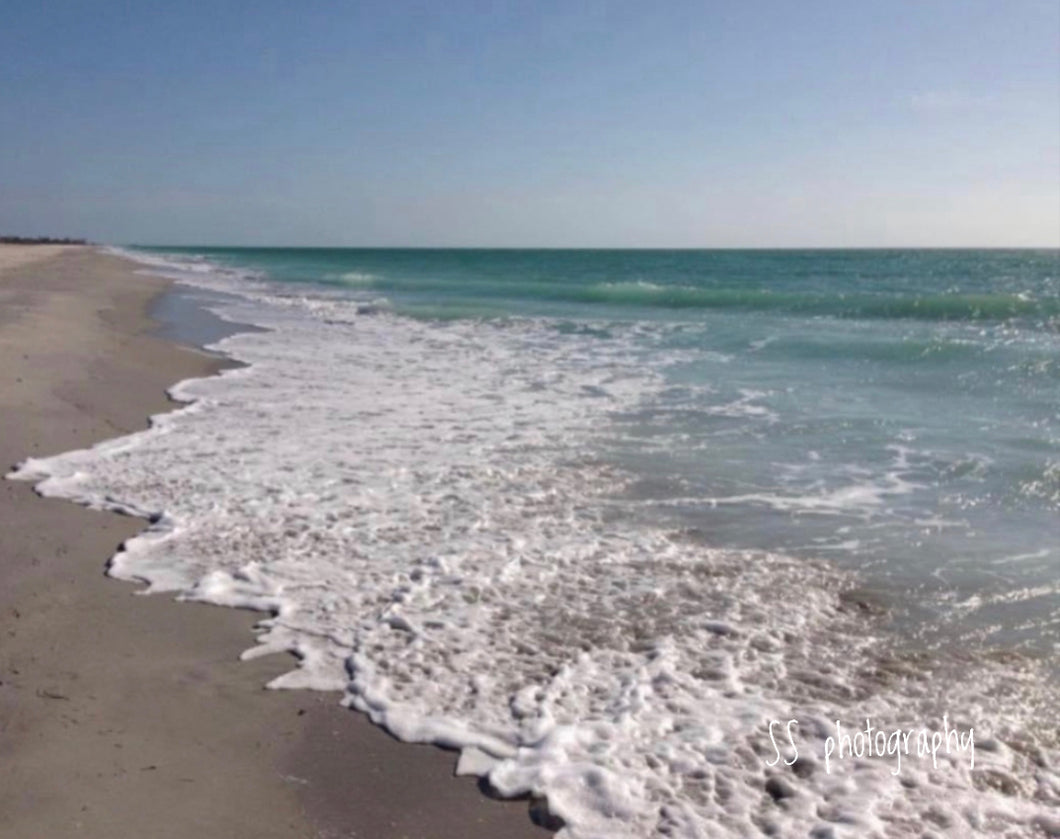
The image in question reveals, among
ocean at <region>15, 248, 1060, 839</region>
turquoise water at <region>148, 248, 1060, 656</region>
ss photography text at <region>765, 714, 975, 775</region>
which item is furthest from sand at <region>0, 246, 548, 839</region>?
turquoise water at <region>148, 248, 1060, 656</region>

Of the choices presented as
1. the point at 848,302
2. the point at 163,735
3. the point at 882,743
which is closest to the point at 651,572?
the point at 882,743

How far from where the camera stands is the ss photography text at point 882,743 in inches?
150

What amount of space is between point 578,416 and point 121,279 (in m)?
29.8

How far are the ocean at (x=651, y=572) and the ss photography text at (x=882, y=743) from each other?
0.02 m

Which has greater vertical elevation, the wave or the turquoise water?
the wave

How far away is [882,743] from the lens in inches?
154

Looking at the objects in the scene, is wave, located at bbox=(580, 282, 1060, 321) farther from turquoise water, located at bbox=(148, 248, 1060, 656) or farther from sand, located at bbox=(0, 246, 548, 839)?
sand, located at bbox=(0, 246, 548, 839)

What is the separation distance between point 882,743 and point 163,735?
293 centimetres

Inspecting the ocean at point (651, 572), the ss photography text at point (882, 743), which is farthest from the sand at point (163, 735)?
the ss photography text at point (882, 743)

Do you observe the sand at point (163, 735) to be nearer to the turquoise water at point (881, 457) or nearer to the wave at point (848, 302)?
the turquoise water at point (881, 457)

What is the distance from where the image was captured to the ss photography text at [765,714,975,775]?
381 centimetres

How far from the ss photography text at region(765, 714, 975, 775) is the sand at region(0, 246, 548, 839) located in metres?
1.17

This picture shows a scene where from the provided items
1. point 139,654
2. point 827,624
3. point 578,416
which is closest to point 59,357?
point 578,416

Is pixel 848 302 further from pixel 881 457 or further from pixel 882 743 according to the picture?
pixel 882 743
